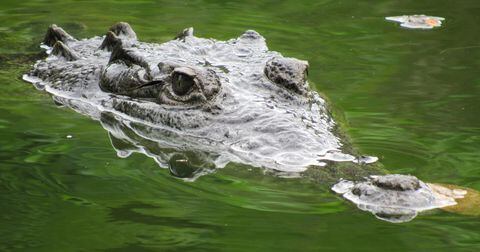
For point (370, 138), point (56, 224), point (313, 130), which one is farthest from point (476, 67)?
point (56, 224)

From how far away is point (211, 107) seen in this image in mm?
6492

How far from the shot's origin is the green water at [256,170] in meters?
4.55

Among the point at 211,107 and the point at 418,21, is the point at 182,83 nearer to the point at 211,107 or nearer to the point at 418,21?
the point at 211,107

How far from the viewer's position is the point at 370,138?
6531 mm

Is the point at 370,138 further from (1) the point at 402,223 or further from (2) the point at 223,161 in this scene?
(1) the point at 402,223

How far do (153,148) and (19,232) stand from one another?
5.81ft

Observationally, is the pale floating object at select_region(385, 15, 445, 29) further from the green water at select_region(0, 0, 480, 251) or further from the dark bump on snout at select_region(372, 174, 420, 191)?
the dark bump on snout at select_region(372, 174, 420, 191)

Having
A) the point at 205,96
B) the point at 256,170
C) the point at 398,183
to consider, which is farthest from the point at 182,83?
the point at 398,183

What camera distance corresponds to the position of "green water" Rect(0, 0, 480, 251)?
4.55 m

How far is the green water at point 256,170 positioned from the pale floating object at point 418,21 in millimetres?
166

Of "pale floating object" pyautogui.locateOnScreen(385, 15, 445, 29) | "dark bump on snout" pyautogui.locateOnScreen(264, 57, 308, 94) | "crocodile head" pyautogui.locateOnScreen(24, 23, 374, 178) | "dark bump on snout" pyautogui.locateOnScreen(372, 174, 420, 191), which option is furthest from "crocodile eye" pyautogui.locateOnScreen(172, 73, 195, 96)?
"pale floating object" pyautogui.locateOnScreen(385, 15, 445, 29)

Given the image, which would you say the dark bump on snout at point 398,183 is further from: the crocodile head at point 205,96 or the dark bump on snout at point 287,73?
the dark bump on snout at point 287,73

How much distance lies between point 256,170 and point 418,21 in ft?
18.5

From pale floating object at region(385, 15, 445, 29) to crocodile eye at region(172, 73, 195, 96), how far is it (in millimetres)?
4461
